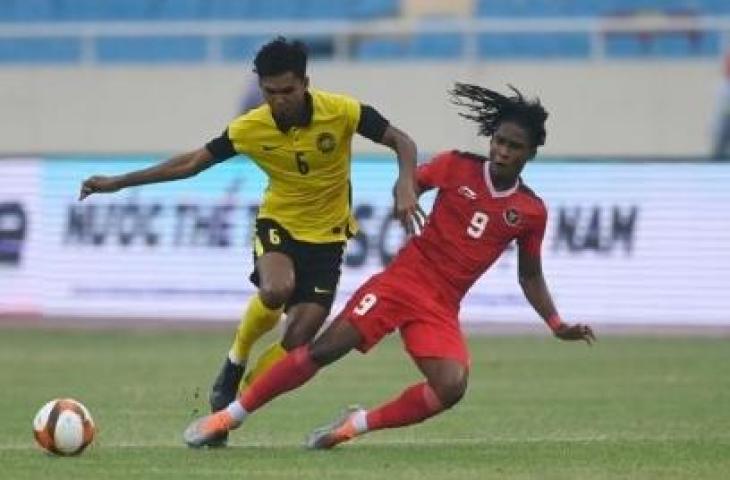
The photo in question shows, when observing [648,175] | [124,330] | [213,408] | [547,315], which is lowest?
[124,330]

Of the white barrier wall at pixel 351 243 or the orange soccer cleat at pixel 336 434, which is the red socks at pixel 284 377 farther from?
the white barrier wall at pixel 351 243

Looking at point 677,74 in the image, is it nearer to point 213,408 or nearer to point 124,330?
point 124,330

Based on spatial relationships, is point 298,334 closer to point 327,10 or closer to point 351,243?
point 351,243

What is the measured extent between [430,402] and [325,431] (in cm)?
58

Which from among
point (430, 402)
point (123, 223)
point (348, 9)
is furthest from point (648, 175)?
point (430, 402)

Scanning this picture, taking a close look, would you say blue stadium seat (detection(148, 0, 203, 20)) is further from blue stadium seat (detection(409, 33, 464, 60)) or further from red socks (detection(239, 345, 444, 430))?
red socks (detection(239, 345, 444, 430))

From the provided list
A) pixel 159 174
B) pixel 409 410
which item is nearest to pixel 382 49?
pixel 159 174

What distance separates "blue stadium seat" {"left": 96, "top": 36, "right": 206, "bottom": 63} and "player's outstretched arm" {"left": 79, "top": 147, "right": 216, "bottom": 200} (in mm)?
16770

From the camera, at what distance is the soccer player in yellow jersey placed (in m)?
10.8

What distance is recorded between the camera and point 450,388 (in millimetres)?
10445

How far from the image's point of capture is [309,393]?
15.5 metres

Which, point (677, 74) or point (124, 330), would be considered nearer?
point (124, 330)

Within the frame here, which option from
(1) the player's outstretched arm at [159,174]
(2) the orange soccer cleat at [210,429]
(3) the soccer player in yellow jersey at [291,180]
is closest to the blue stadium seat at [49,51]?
(3) the soccer player in yellow jersey at [291,180]

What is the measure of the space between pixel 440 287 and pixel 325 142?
102 centimetres
